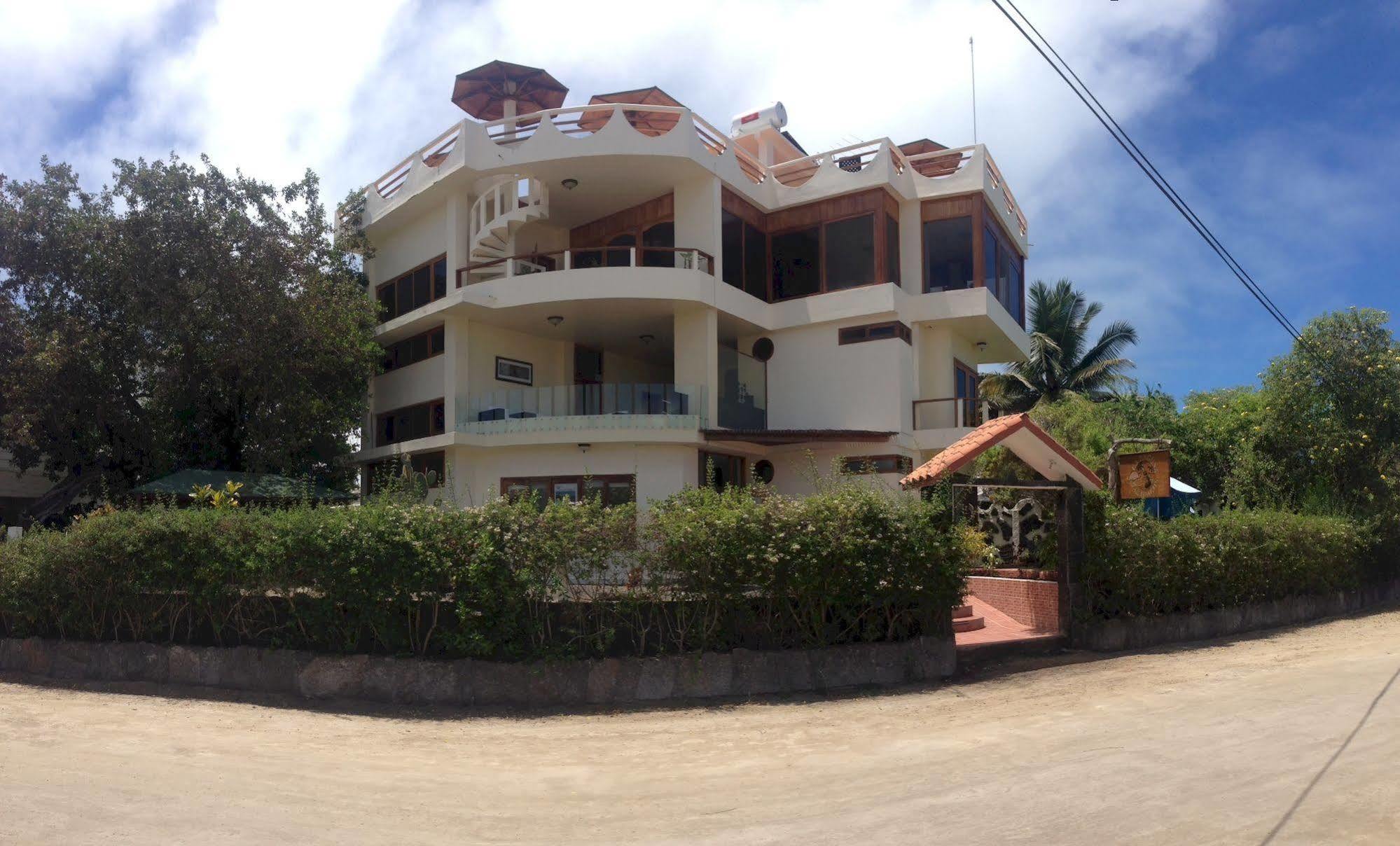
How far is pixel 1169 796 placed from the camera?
6543mm

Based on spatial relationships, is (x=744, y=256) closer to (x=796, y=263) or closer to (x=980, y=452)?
(x=796, y=263)

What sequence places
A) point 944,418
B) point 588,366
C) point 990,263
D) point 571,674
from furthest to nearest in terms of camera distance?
1. point 588,366
2. point 990,263
3. point 944,418
4. point 571,674

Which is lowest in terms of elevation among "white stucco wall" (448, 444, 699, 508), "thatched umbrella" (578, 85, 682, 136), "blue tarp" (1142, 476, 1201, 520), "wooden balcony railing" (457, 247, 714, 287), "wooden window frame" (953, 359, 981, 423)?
"blue tarp" (1142, 476, 1201, 520)

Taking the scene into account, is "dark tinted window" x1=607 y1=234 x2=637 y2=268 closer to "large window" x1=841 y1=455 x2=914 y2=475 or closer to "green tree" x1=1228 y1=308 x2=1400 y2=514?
"large window" x1=841 y1=455 x2=914 y2=475

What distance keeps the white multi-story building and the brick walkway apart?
530cm

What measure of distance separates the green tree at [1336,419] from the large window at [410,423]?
58.0 ft

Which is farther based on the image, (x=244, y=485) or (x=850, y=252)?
(x=850, y=252)

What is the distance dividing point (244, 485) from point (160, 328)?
4.24m

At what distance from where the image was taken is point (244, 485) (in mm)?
19766

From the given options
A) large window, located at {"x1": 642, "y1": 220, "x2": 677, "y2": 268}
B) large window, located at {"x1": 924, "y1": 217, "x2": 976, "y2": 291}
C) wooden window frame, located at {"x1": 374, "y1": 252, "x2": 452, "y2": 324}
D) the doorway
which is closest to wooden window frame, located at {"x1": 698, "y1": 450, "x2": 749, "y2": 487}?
the doorway

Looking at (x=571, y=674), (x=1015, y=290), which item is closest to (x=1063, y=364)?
(x=1015, y=290)

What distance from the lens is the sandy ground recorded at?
245 inches

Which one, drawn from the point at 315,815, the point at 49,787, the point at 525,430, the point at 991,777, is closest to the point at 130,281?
the point at 525,430

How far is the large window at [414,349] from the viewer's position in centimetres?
2303
